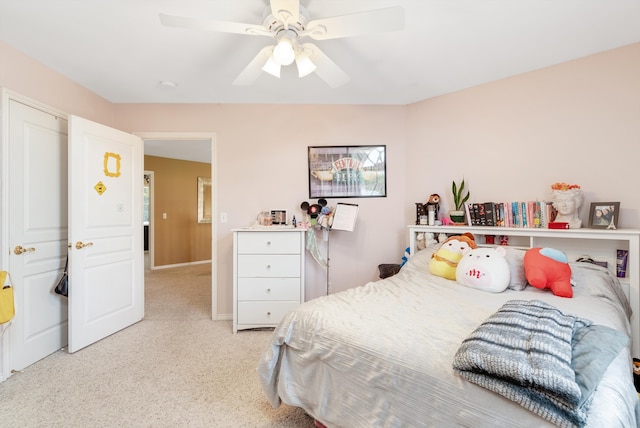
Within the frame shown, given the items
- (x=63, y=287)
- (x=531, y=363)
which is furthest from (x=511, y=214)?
(x=63, y=287)

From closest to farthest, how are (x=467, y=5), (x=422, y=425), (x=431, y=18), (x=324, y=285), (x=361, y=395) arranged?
(x=422, y=425) → (x=361, y=395) → (x=467, y=5) → (x=431, y=18) → (x=324, y=285)

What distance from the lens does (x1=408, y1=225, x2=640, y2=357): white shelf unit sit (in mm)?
1799

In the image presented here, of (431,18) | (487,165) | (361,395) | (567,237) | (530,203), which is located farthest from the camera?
(487,165)

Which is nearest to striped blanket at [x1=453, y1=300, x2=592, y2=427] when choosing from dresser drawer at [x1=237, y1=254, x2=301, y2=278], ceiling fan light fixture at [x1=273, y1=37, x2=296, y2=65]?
ceiling fan light fixture at [x1=273, y1=37, x2=296, y2=65]

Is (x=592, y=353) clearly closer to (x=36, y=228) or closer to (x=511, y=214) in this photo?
(x=511, y=214)

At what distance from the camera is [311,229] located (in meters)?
2.90

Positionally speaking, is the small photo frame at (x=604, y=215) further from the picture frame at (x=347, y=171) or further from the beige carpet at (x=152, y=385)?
the beige carpet at (x=152, y=385)

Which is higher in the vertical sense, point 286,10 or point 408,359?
point 286,10

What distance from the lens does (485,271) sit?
1.80 metres

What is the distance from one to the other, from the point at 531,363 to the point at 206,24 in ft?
6.15

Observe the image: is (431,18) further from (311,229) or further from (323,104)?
(311,229)

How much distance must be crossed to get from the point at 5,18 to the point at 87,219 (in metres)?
1.41

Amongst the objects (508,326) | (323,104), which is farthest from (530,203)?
(323,104)

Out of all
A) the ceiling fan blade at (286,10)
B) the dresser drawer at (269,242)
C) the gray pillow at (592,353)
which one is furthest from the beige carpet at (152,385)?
the ceiling fan blade at (286,10)
